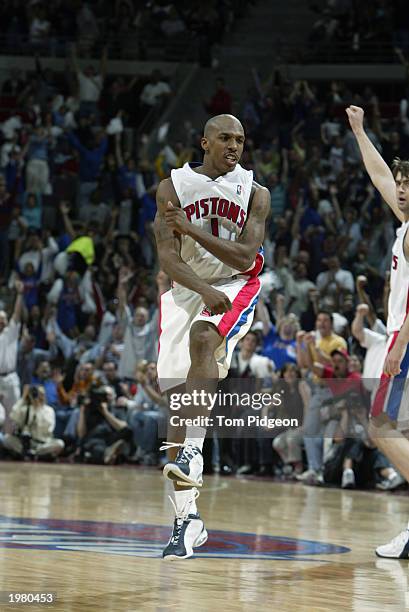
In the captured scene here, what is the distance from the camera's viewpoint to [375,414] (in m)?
7.46

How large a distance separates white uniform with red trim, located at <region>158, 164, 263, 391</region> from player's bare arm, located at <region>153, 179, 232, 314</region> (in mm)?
86

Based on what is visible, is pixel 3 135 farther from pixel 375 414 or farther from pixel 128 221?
pixel 375 414

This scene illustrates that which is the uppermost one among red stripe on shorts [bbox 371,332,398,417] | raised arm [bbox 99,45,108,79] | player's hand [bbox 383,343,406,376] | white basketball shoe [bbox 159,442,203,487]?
raised arm [bbox 99,45,108,79]

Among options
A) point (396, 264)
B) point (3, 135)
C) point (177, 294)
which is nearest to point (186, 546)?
point (177, 294)

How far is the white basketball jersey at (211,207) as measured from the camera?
665 cm

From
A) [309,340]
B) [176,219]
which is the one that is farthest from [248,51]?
[176,219]

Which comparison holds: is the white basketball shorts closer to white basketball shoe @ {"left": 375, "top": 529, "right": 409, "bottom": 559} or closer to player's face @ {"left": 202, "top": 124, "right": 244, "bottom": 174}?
player's face @ {"left": 202, "top": 124, "right": 244, "bottom": 174}

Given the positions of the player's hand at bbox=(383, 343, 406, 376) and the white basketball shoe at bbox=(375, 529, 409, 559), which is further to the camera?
the white basketball shoe at bbox=(375, 529, 409, 559)

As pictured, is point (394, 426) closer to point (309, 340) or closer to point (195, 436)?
point (195, 436)

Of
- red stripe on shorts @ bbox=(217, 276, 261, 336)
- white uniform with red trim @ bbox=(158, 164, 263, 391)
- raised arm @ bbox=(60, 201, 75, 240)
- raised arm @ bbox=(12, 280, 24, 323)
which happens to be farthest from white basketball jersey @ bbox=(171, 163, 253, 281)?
raised arm @ bbox=(60, 201, 75, 240)

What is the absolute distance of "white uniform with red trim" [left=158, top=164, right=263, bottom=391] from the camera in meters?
6.65

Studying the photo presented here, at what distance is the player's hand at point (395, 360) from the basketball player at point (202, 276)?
901 millimetres

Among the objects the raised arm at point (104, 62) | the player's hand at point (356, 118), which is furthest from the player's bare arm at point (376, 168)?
the raised arm at point (104, 62)

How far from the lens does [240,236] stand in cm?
664
